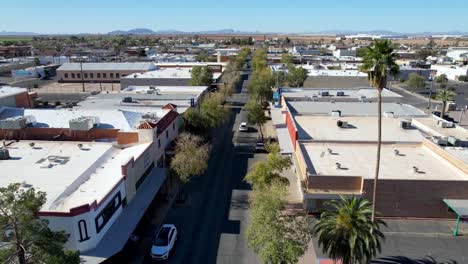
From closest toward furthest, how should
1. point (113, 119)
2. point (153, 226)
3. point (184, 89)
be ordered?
point (153, 226), point (113, 119), point (184, 89)

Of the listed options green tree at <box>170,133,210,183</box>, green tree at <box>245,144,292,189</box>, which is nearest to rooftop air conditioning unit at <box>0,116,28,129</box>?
green tree at <box>170,133,210,183</box>

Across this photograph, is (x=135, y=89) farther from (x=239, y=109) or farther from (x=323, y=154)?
(x=323, y=154)

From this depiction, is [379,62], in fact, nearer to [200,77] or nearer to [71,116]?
[71,116]

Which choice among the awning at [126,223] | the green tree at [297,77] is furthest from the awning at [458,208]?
the green tree at [297,77]

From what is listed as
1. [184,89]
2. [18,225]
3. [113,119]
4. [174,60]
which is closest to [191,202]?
[113,119]

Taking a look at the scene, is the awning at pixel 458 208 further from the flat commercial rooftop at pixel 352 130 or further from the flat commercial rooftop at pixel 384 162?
the flat commercial rooftop at pixel 352 130

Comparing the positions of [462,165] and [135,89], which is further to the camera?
[135,89]
